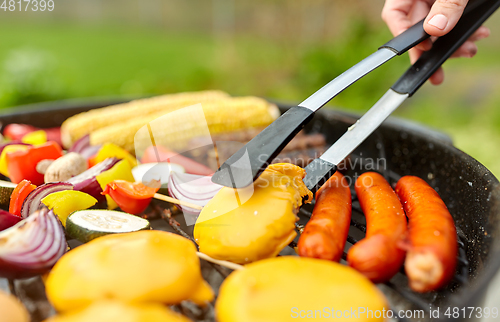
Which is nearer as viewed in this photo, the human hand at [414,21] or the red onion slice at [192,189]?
the red onion slice at [192,189]

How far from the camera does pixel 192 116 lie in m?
2.62

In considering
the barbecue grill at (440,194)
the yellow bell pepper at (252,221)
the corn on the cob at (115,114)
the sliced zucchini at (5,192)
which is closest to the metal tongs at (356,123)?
the yellow bell pepper at (252,221)

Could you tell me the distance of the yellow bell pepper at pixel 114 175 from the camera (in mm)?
1832

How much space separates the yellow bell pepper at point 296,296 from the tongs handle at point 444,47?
1.16 m

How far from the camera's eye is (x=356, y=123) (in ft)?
5.67

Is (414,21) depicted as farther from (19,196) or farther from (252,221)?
(19,196)

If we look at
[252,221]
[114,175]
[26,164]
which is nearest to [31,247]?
Result: [114,175]

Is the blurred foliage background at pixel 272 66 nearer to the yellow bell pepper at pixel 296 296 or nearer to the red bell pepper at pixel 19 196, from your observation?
the red bell pepper at pixel 19 196

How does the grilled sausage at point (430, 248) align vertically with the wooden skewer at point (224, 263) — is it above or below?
above

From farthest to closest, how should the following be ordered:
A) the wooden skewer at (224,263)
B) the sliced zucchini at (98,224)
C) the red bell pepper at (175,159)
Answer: the red bell pepper at (175,159) → the sliced zucchini at (98,224) → the wooden skewer at (224,263)

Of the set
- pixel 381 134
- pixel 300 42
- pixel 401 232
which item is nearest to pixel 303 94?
pixel 300 42

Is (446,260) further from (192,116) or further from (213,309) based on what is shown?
(192,116)

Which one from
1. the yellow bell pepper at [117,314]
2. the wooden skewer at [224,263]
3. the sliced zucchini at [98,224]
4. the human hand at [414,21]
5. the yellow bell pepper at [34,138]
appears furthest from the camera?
the yellow bell pepper at [34,138]

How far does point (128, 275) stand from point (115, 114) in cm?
229
